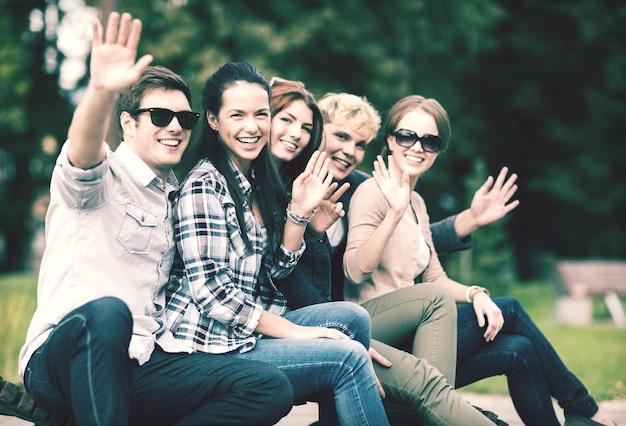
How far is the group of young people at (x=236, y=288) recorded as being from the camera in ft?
7.64

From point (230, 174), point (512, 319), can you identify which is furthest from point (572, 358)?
point (230, 174)

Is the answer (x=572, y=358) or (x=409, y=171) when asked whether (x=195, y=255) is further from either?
(x=572, y=358)

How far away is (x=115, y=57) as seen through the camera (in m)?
2.33

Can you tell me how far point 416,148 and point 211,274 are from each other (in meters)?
1.45

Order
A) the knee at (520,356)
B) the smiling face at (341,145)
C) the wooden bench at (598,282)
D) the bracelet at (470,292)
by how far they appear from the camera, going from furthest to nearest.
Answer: the wooden bench at (598,282) → the smiling face at (341,145) → the bracelet at (470,292) → the knee at (520,356)

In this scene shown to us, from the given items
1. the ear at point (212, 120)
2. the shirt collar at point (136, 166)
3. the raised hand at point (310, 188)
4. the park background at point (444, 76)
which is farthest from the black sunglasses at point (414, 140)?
the park background at point (444, 76)

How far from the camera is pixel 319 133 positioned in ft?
12.0

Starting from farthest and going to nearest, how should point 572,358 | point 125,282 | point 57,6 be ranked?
point 57,6 < point 572,358 < point 125,282

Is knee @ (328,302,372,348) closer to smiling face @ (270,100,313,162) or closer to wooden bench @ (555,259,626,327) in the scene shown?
smiling face @ (270,100,313,162)

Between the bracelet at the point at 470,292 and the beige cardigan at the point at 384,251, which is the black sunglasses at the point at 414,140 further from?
the bracelet at the point at 470,292

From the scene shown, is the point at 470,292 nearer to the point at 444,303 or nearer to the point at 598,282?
the point at 444,303

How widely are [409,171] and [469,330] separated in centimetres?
→ 81

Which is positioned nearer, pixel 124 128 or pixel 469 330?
pixel 124 128

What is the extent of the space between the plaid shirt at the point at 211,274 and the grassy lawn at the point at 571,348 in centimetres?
331
